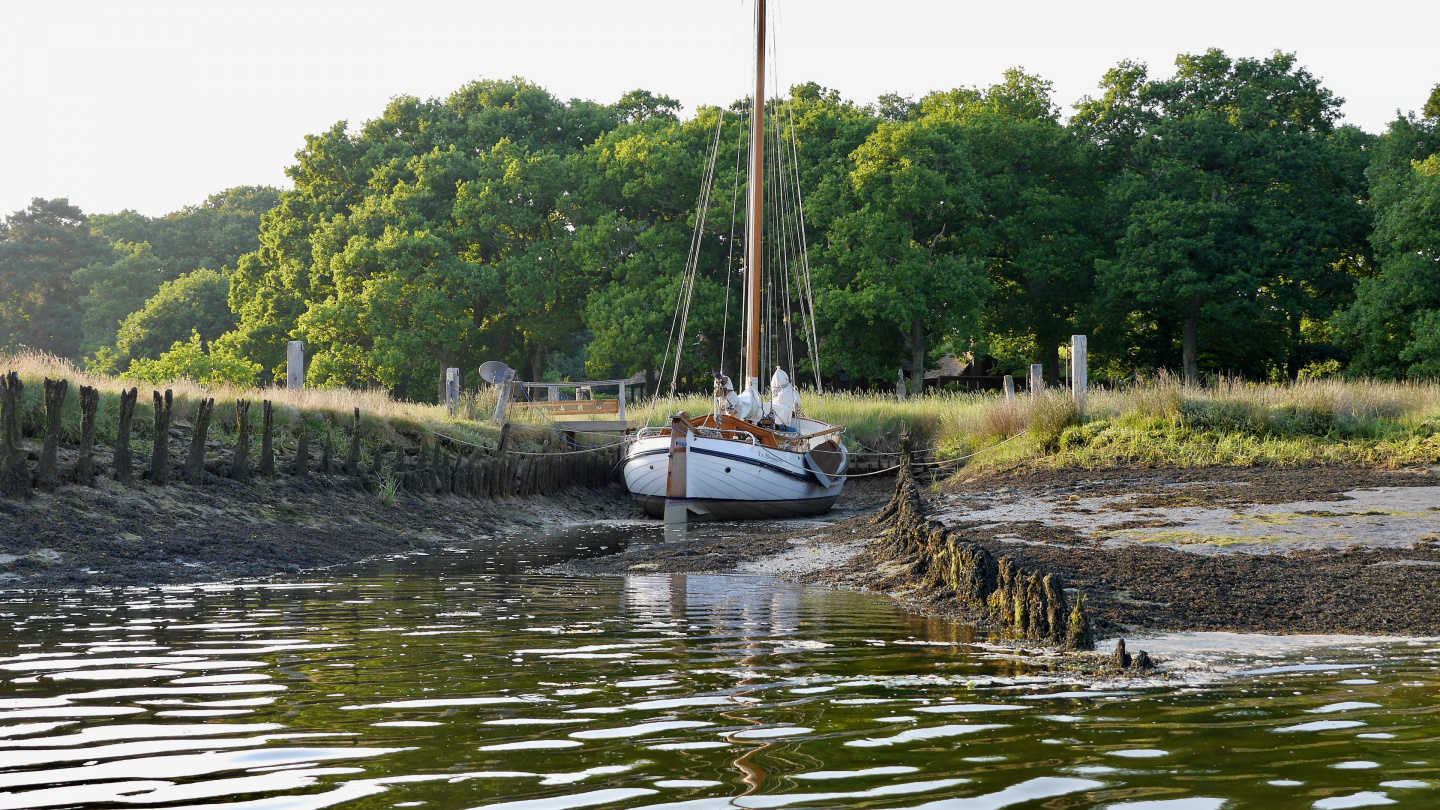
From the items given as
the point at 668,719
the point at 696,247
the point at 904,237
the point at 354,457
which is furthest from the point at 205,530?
the point at 904,237

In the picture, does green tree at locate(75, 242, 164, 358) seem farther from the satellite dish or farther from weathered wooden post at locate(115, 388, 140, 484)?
weathered wooden post at locate(115, 388, 140, 484)

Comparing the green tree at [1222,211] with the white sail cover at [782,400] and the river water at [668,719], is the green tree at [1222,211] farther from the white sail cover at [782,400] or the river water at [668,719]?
the river water at [668,719]

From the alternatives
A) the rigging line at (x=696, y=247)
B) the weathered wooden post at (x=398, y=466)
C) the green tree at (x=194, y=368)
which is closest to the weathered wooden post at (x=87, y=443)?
the weathered wooden post at (x=398, y=466)

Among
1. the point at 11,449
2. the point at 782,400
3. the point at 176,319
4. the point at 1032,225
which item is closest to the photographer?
the point at 11,449

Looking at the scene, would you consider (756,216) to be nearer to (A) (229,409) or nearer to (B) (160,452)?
(A) (229,409)

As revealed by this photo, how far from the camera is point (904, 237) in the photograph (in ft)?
138

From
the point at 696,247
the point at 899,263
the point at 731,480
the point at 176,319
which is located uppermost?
the point at 696,247

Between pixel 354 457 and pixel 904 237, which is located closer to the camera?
pixel 354 457

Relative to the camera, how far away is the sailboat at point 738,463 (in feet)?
74.1

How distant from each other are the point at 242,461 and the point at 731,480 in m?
9.46

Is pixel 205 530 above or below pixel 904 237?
below

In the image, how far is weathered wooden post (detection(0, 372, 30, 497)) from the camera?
12227 millimetres

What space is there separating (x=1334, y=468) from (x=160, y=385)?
18053mm

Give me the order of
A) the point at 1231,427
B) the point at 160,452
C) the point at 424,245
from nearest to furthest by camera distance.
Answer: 1. the point at 160,452
2. the point at 1231,427
3. the point at 424,245
